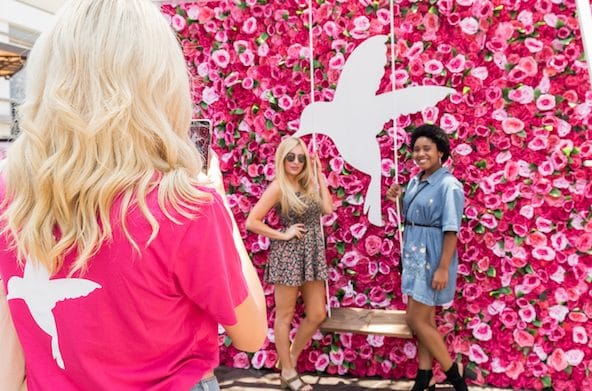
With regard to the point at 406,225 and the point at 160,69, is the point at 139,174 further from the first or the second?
the point at 406,225

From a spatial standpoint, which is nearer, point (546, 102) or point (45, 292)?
point (45, 292)

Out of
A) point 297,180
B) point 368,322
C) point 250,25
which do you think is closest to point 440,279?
point 368,322

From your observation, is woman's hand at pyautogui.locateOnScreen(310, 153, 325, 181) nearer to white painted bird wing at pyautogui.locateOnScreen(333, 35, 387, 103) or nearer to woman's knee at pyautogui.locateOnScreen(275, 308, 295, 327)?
white painted bird wing at pyautogui.locateOnScreen(333, 35, 387, 103)

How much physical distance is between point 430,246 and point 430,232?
3.3 inches

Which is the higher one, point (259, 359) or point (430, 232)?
point (430, 232)

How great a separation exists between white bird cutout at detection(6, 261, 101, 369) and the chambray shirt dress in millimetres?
2603

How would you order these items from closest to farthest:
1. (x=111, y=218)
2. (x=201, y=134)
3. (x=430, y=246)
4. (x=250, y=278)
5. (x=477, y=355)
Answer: (x=111, y=218), (x=250, y=278), (x=201, y=134), (x=430, y=246), (x=477, y=355)

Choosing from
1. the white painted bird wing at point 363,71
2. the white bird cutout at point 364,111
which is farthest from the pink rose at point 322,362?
the white painted bird wing at point 363,71

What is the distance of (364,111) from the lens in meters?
3.78

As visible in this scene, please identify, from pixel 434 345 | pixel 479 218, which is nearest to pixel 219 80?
pixel 479 218

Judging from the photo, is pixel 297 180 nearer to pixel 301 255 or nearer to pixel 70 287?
pixel 301 255

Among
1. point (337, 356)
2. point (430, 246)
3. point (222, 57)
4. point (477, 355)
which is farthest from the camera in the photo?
point (222, 57)

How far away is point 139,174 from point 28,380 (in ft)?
1.43

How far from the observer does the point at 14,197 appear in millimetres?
908
